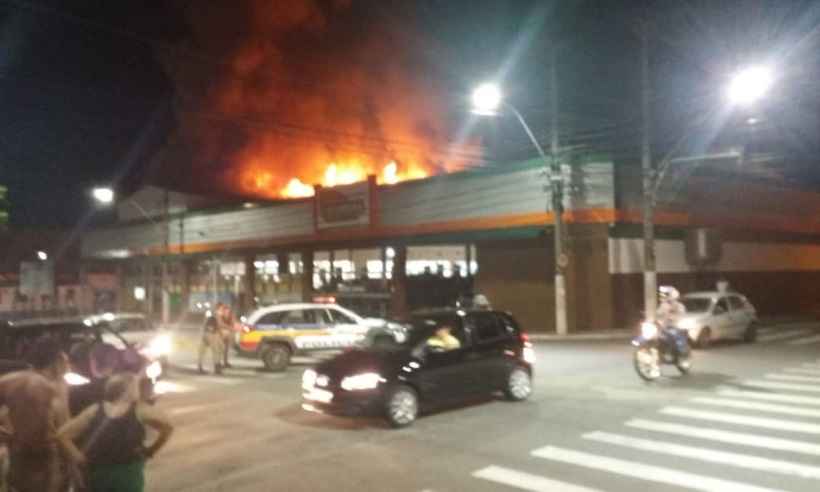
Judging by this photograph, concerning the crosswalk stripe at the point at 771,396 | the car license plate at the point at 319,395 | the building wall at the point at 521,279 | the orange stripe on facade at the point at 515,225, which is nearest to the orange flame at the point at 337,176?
A: the orange stripe on facade at the point at 515,225

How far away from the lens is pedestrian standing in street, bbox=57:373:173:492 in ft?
15.6

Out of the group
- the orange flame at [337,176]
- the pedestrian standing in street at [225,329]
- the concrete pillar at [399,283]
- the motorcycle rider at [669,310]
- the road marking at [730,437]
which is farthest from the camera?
the orange flame at [337,176]

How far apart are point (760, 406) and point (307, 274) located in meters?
27.2

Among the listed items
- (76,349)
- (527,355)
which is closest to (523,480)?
(527,355)

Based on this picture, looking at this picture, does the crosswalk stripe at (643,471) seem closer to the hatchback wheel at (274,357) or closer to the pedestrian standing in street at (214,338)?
the hatchback wheel at (274,357)

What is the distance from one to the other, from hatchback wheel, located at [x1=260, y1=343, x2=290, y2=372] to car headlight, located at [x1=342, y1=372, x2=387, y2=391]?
26.6 ft

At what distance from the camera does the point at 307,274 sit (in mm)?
37438

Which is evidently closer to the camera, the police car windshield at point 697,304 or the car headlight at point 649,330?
the car headlight at point 649,330

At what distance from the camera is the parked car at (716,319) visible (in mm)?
21141

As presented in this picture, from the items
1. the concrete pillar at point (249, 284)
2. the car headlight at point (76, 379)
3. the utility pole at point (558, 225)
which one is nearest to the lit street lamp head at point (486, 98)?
the utility pole at point (558, 225)

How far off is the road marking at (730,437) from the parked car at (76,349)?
6.52 metres

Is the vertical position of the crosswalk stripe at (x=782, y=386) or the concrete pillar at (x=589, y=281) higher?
the concrete pillar at (x=589, y=281)

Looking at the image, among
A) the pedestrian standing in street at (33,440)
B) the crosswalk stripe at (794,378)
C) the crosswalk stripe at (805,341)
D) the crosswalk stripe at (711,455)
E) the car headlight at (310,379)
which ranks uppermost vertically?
the pedestrian standing in street at (33,440)

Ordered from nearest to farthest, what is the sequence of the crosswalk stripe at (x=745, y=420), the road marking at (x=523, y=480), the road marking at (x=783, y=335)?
the road marking at (x=523, y=480)
the crosswalk stripe at (x=745, y=420)
the road marking at (x=783, y=335)
